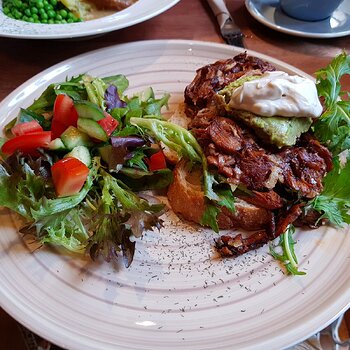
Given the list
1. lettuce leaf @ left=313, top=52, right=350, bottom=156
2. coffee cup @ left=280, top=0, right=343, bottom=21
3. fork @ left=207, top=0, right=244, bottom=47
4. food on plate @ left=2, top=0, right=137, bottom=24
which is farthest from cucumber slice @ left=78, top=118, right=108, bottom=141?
coffee cup @ left=280, top=0, right=343, bottom=21

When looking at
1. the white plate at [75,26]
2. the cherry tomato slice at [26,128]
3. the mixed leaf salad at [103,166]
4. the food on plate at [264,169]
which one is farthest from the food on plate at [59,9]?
the food on plate at [264,169]

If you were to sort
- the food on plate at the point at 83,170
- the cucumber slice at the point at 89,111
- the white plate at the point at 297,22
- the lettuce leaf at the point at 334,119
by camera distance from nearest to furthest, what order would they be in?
the food on plate at the point at 83,170
the cucumber slice at the point at 89,111
the lettuce leaf at the point at 334,119
the white plate at the point at 297,22

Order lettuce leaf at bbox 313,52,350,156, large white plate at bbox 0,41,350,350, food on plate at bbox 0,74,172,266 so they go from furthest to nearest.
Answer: lettuce leaf at bbox 313,52,350,156
food on plate at bbox 0,74,172,266
large white plate at bbox 0,41,350,350

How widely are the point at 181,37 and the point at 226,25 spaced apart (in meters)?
0.34

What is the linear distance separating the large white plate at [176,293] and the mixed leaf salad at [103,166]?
0.32 feet

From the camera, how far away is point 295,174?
2336 millimetres

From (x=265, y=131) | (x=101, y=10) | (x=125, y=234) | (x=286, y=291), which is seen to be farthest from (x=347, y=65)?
(x=101, y=10)

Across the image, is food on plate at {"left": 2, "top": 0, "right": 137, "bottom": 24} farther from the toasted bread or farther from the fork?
the toasted bread

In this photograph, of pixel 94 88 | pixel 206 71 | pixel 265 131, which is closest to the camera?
pixel 265 131

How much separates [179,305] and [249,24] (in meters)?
2.55

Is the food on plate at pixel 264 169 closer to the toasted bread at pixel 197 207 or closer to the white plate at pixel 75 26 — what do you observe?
the toasted bread at pixel 197 207

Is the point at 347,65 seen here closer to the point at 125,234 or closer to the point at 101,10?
the point at 125,234

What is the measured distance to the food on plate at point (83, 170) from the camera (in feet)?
6.95

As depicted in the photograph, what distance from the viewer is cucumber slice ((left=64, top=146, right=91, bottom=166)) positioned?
7.65 ft
